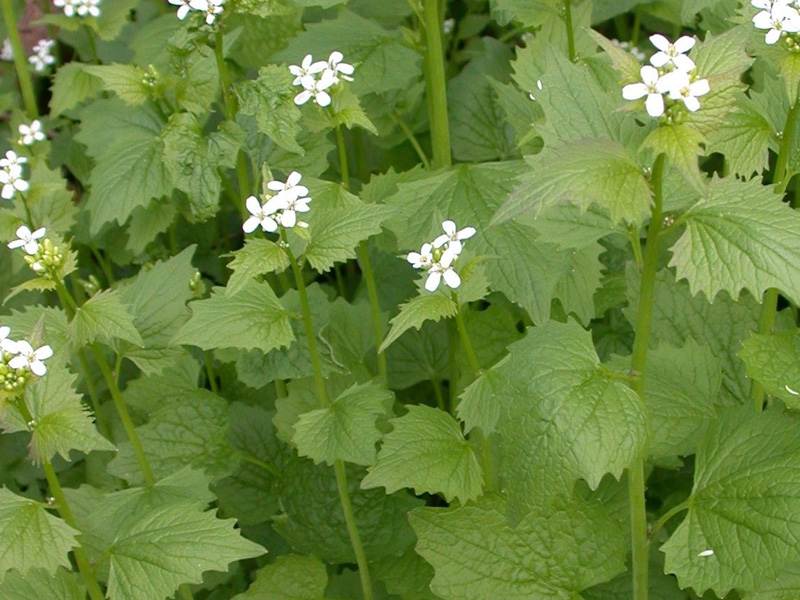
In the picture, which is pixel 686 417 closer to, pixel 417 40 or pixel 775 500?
pixel 775 500

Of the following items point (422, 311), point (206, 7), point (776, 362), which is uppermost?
point (206, 7)

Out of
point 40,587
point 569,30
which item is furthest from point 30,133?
point 569,30

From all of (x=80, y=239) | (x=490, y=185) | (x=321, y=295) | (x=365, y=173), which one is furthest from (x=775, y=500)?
(x=80, y=239)

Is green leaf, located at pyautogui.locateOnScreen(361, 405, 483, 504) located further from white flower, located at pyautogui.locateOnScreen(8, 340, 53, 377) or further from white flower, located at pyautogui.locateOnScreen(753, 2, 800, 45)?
white flower, located at pyautogui.locateOnScreen(753, 2, 800, 45)

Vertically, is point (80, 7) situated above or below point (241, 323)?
above

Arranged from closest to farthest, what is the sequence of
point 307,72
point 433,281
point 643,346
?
point 643,346 < point 433,281 < point 307,72

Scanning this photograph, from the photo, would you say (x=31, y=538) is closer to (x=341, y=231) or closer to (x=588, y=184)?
(x=341, y=231)

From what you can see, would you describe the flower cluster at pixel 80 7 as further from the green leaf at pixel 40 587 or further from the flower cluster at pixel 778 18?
the flower cluster at pixel 778 18
